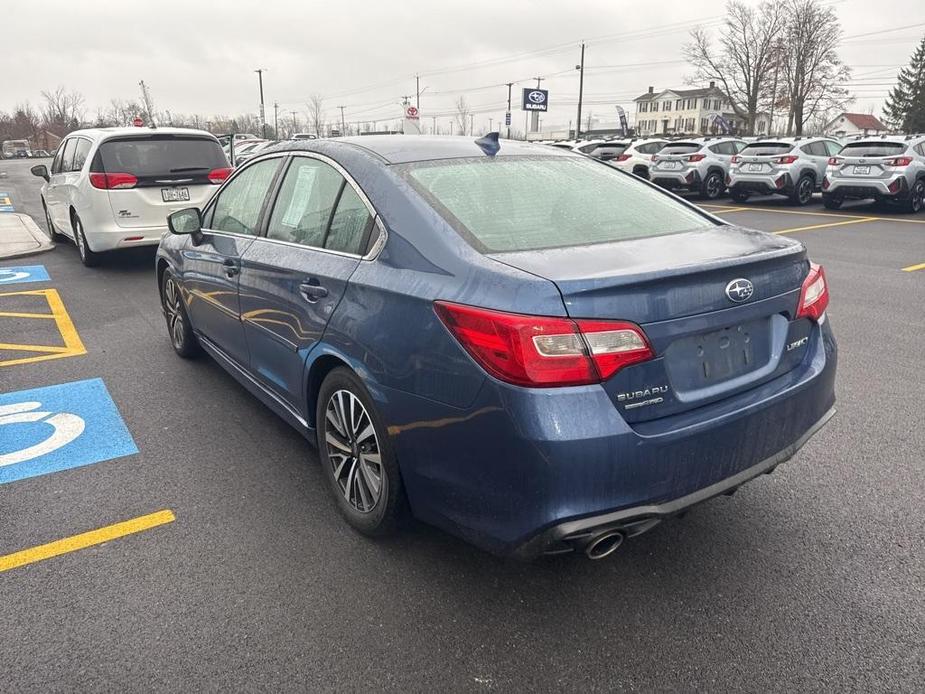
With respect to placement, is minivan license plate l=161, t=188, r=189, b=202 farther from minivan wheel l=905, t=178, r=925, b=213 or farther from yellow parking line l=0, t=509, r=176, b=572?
minivan wheel l=905, t=178, r=925, b=213

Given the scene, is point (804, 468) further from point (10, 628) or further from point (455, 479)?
point (10, 628)

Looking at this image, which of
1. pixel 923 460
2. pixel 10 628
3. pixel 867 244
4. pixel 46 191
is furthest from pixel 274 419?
pixel 867 244

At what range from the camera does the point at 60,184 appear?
9828 mm

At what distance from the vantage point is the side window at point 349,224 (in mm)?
2832

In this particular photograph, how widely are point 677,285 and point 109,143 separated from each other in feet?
27.1

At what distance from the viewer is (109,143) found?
8.48m

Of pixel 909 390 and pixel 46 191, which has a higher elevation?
pixel 46 191

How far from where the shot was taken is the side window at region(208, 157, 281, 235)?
12.5 feet

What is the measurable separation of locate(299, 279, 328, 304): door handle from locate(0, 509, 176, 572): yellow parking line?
1.16m

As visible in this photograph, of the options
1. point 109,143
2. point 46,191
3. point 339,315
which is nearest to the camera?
point 339,315

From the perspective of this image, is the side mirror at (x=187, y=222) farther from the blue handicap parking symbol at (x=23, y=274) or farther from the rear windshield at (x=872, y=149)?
the rear windshield at (x=872, y=149)

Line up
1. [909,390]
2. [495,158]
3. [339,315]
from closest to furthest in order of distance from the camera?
[339,315]
[495,158]
[909,390]

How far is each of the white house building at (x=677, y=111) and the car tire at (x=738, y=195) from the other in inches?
3189

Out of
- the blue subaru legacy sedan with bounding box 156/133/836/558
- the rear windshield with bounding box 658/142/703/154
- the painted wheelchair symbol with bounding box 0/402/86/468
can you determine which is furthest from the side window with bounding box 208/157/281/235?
the rear windshield with bounding box 658/142/703/154
